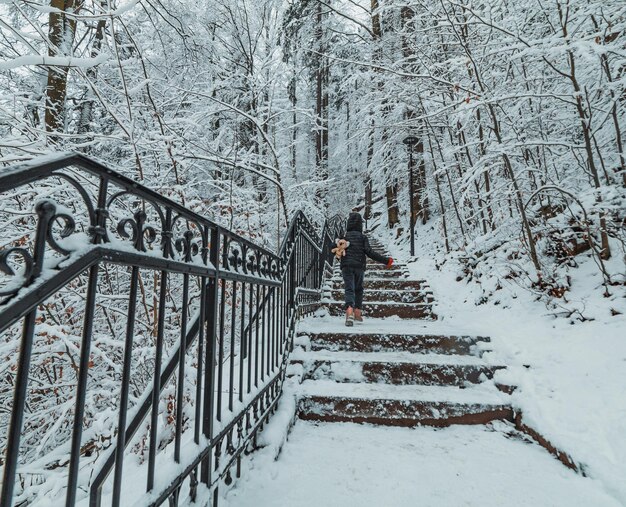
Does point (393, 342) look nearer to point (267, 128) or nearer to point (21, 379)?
point (21, 379)

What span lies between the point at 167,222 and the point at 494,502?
2.17m

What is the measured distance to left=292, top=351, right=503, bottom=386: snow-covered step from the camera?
3.01m

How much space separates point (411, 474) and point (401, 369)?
1106 mm

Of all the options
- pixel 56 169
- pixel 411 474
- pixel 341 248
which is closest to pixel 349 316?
pixel 341 248

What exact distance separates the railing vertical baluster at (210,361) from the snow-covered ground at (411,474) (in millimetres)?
388

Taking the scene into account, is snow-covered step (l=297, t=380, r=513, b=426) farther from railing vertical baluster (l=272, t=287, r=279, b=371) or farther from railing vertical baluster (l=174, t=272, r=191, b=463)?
railing vertical baluster (l=174, t=272, r=191, b=463)

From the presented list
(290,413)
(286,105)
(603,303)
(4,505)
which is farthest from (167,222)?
(286,105)

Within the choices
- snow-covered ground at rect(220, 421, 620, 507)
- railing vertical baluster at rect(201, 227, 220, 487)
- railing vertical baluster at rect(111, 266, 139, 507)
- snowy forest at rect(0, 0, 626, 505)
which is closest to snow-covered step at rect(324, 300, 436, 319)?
snowy forest at rect(0, 0, 626, 505)

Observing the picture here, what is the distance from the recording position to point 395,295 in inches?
223

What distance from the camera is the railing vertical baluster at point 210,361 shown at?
1.55m

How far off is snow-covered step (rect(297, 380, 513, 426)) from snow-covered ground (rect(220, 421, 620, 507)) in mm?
116

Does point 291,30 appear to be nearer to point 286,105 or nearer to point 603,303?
point 286,105

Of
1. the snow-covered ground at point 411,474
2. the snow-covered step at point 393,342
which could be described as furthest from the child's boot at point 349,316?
the snow-covered ground at point 411,474

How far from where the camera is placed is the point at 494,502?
1795mm
